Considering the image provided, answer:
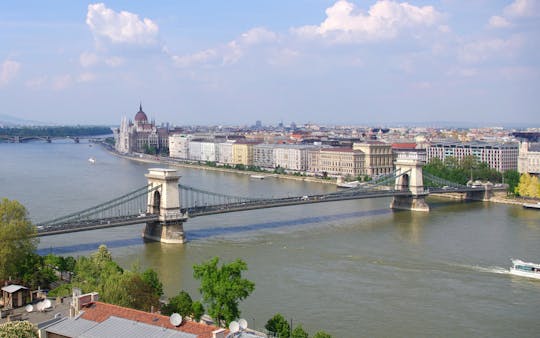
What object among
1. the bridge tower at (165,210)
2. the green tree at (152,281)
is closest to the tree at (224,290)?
the green tree at (152,281)

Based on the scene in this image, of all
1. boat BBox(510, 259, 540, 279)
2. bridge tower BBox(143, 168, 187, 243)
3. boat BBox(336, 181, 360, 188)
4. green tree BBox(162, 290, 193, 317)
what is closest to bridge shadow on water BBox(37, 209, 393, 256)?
bridge tower BBox(143, 168, 187, 243)

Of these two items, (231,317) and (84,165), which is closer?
(231,317)

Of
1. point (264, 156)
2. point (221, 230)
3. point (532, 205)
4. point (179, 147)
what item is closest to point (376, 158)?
point (264, 156)

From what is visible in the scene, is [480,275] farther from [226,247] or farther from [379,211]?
[379,211]

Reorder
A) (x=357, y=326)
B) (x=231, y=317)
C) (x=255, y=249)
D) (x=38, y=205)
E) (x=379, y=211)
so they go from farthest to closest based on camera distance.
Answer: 1. (x=379, y=211)
2. (x=38, y=205)
3. (x=255, y=249)
4. (x=357, y=326)
5. (x=231, y=317)

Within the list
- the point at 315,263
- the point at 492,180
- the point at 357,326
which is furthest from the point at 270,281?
the point at 492,180

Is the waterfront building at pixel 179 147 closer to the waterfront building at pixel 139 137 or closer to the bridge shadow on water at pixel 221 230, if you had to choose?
the waterfront building at pixel 139 137

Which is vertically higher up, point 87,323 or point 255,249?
point 87,323

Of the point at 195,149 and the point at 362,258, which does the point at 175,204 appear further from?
the point at 195,149
